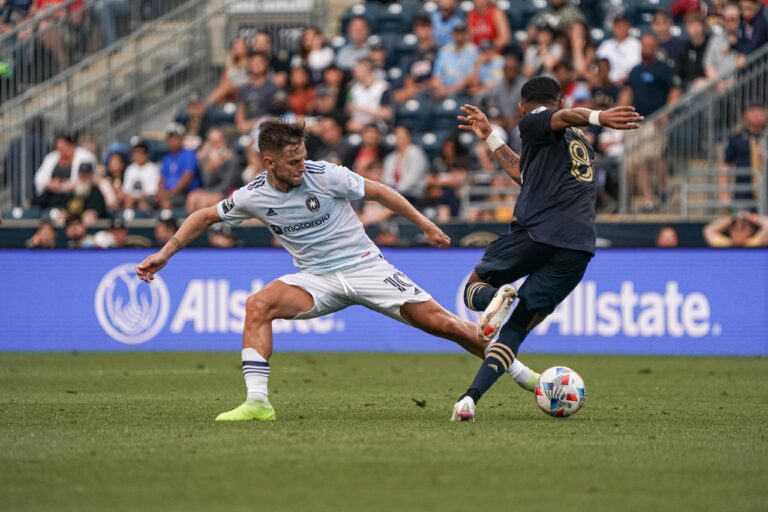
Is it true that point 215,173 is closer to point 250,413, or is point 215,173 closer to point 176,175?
point 176,175

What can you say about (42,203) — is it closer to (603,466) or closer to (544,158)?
(544,158)

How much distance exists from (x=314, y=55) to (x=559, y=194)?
1573cm

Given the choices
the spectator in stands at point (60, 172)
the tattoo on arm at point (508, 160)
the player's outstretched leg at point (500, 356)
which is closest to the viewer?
the player's outstretched leg at point (500, 356)

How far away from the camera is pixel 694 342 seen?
18312mm

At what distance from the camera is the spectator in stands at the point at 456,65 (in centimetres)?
2361

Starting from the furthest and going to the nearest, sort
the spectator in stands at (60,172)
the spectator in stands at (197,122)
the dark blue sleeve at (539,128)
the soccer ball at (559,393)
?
the spectator in stands at (197,122) < the spectator in stands at (60,172) < the soccer ball at (559,393) < the dark blue sleeve at (539,128)

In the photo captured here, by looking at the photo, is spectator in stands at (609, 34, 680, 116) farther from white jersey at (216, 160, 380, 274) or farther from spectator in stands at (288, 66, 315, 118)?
white jersey at (216, 160, 380, 274)

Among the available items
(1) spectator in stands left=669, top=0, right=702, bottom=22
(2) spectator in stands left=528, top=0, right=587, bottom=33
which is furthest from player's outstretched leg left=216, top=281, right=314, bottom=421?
(1) spectator in stands left=669, top=0, right=702, bottom=22

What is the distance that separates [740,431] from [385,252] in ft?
34.7


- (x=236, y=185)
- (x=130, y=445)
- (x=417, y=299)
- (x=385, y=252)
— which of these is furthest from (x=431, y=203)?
(x=130, y=445)

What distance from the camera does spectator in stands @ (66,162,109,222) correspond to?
21844mm

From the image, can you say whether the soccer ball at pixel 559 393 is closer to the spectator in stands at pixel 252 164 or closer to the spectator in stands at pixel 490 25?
the spectator in stands at pixel 252 164

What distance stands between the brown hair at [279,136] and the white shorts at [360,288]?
1.01 metres

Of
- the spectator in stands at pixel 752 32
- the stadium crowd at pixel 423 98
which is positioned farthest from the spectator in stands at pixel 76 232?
the spectator in stands at pixel 752 32
